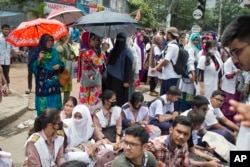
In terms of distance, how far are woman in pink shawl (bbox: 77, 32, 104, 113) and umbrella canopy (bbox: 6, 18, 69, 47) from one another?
42 cm

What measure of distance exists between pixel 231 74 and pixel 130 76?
1.69 m

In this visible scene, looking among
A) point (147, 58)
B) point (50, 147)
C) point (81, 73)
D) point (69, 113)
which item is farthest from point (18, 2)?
point (50, 147)

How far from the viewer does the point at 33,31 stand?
5.29 meters

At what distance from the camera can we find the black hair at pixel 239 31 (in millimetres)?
1524

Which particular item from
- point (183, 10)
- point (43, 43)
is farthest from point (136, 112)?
point (183, 10)

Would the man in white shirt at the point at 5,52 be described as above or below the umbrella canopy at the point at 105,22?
below

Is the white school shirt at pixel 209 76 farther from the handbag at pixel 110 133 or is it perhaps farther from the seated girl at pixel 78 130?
the seated girl at pixel 78 130

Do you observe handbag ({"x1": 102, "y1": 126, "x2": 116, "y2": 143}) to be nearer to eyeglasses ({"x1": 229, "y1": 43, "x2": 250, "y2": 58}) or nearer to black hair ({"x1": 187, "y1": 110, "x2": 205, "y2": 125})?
black hair ({"x1": 187, "y1": 110, "x2": 205, "y2": 125})

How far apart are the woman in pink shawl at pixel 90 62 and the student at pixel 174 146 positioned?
2032mm

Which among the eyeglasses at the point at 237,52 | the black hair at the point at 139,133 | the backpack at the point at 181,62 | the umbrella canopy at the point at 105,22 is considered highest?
the umbrella canopy at the point at 105,22

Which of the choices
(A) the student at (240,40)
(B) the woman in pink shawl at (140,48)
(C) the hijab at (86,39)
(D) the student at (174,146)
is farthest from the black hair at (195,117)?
(B) the woman in pink shawl at (140,48)

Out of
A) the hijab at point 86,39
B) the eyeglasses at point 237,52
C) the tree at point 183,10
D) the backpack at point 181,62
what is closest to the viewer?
the eyeglasses at point 237,52

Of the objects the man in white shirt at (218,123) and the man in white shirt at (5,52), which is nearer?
the man in white shirt at (218,123)

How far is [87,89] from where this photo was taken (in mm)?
5211
